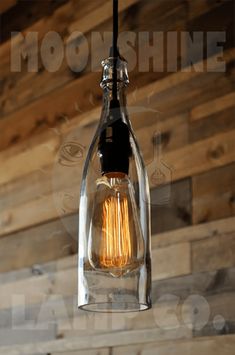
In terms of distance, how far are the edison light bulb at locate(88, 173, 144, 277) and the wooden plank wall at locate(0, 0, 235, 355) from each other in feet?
2.07

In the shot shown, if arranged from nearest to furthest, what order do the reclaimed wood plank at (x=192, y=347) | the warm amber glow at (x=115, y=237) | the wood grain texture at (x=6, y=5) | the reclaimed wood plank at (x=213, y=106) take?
1. the warm amber glow at (x=115, y=237)
2. the reclaimed wood plank at (x=192, y=347)
3. the reclaimed wood plank at (x=213, y=106)
4. the wood grain texture at (x=6, y=5)

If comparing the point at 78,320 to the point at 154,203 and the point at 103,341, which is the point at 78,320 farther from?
the point at 154,203

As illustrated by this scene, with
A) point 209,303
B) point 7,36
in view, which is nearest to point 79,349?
point 209,303

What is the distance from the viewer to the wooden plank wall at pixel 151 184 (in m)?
1.47

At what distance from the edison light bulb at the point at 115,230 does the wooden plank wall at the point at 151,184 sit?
0.63m

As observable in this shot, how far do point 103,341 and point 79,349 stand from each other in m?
0.09

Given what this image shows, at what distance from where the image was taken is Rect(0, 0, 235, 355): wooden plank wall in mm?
1469

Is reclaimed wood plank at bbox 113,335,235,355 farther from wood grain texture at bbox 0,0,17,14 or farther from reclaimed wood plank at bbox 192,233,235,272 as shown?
wood grain texture at bbox 0,0,17,14

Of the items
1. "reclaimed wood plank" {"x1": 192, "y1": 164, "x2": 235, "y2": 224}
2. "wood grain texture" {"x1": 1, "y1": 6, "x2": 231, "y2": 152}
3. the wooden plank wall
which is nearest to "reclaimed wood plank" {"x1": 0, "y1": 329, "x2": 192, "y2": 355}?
the wooden plank wall

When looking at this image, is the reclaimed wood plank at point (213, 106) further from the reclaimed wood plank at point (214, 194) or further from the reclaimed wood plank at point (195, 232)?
the reclaimed wood plank at point (195, 232)

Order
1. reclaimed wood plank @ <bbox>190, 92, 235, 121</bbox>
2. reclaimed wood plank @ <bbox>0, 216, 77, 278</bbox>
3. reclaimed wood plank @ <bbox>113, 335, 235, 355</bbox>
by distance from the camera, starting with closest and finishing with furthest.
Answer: reclaimed wood plank @ <bbox>113, 335, 235, 355</bbox> < reclaimed wood plank @ <bbox>190, 92, 235, 121</bbox> < reclaimed wood plank @ <bbox>0, 216, 77, 278</bbox>

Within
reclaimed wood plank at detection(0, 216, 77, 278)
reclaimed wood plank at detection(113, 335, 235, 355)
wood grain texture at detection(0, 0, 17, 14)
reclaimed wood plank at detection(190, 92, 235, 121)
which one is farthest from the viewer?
wood grain texture at detection(0, 0, 17, 14)

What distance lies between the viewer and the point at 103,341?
165cm

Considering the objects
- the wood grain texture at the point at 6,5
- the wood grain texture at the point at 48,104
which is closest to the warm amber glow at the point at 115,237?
the wood grain texture at the point at 48,104
